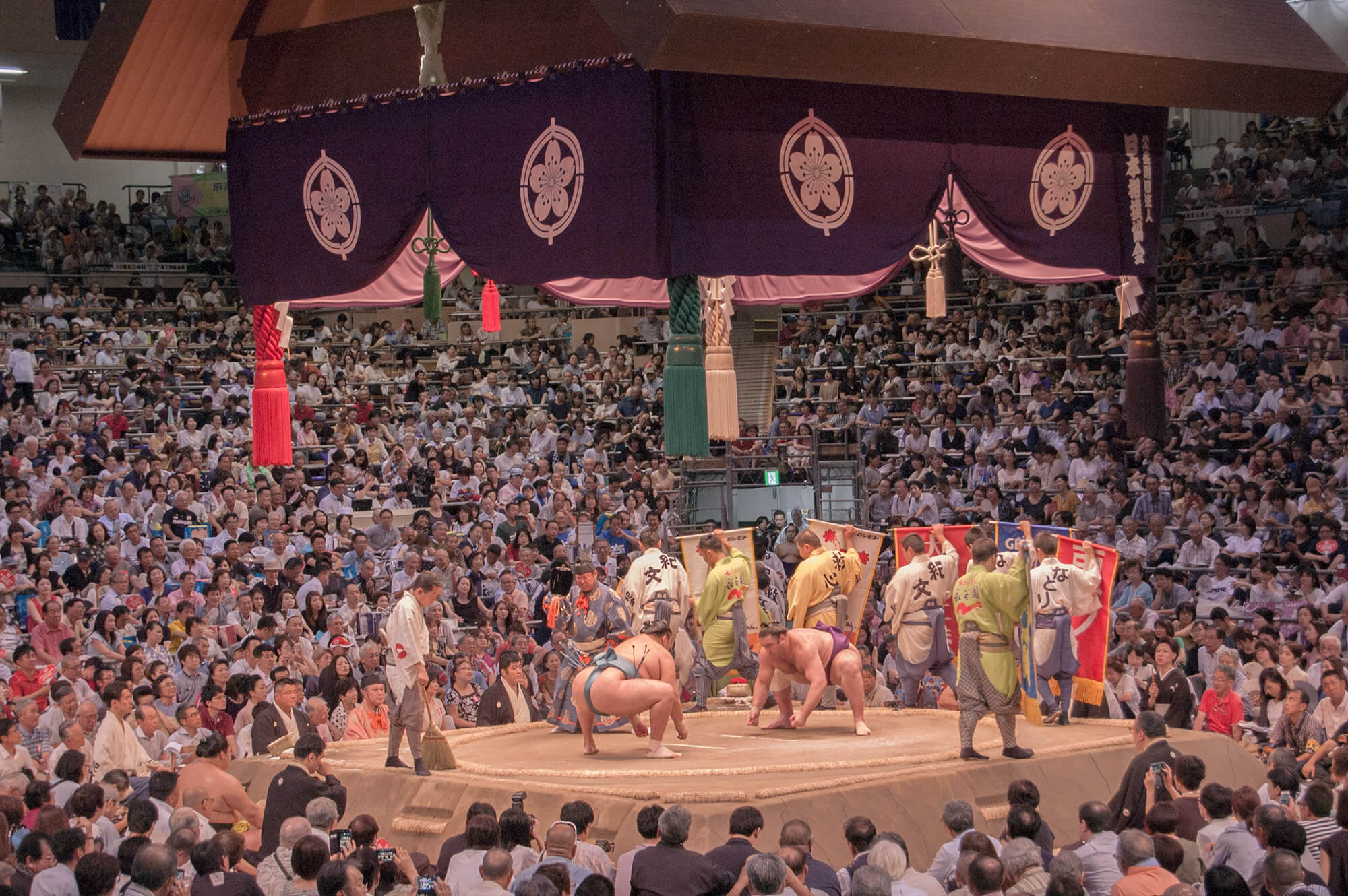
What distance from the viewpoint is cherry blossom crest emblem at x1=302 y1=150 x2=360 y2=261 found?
238 inches

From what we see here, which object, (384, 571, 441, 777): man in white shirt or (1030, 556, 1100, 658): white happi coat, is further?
(1030, 556, 1100, 658): white happi coat

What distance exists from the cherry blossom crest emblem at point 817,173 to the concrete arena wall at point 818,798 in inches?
81.5

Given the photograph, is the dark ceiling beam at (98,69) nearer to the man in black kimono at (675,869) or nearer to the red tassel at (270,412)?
the red tassel at (270,412)

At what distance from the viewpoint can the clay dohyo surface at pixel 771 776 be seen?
16.7 feet

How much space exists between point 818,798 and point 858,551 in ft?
8.32

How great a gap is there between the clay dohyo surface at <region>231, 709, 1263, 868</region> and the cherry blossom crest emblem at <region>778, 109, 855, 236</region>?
204 centimetres

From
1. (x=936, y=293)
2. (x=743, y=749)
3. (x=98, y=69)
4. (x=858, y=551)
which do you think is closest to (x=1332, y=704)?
(x=858, y=551)

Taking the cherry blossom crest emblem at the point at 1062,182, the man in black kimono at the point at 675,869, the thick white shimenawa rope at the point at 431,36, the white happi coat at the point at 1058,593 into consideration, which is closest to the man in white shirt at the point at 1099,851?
the man in black kimono at the point at 675,869

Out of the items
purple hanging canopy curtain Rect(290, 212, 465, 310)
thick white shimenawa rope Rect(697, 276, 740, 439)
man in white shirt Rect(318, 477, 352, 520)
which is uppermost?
purple hanging canopy curtain Rect(290, 212, 465, 310)

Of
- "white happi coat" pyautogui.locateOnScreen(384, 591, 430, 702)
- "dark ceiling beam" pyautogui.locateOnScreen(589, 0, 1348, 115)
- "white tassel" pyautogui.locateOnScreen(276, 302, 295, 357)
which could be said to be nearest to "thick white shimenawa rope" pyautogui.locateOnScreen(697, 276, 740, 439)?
"dark ceiling beam" pyautogui.locateOnScreen(589, 0, 1348, 115)

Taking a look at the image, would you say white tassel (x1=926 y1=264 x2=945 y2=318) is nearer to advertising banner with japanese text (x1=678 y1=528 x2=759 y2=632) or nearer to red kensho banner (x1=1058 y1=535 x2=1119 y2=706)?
red kensho banner (x1=1058 y1=535 x2=1119 y2=706)

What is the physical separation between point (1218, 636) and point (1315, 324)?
4323 millimetres

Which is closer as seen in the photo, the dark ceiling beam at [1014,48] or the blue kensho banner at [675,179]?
the dark ceiling beam at [1014,48]

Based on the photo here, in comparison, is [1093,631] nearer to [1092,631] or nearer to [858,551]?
[1092,631]
